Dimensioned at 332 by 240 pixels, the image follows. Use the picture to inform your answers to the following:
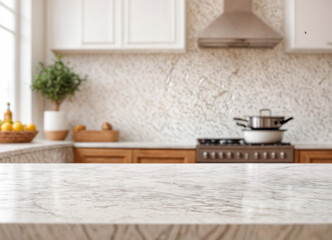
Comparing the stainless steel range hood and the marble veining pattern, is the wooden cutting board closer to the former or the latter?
the marble veining pattern

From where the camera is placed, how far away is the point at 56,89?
3.35m

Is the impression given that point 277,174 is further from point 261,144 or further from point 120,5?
point 120,5

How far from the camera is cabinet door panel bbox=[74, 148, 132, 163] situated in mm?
3043

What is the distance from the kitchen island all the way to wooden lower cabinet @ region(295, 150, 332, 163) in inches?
79.7

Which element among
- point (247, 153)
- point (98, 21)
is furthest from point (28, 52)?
point (247, 153)

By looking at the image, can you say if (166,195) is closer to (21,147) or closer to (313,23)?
(21,147)

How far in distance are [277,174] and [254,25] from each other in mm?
2443

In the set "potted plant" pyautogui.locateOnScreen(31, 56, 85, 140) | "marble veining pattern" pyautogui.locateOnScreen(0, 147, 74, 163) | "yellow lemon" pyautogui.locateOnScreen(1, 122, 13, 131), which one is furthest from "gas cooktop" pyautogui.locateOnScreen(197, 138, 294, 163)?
"yellow lemon" pyautogui.locateOnScreen(1, 122, 13, 131)

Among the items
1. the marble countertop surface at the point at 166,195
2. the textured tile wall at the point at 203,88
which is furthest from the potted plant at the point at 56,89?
the marble countertop surface at the point at 166,195

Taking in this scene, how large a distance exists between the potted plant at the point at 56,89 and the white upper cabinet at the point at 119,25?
233 millimetres

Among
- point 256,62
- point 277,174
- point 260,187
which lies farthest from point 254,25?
point 260,187

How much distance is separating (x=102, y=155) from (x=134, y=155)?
277 millimetres

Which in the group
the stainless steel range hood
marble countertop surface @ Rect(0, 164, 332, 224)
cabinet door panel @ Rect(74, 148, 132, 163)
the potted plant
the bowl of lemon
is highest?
the stainless steel range hood

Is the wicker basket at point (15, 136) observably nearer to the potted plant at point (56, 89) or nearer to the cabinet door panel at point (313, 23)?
the potted plant at point (56, 89)
